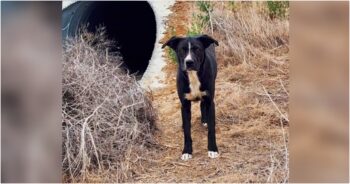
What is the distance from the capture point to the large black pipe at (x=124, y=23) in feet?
8.27

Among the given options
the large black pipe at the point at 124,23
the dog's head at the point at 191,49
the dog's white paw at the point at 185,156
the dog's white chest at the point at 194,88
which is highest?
the large black pipe at the point at 124,23

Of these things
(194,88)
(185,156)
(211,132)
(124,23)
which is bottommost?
(185,156)

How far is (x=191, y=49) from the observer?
239 cm

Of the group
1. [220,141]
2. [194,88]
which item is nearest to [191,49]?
[194,88]

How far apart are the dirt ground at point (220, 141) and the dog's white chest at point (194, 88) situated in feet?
0.12

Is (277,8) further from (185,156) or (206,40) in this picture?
(185,156)

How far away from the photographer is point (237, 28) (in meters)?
2.53

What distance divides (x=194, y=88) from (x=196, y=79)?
5 centimetres

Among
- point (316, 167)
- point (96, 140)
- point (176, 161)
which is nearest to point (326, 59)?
point (316, 167)

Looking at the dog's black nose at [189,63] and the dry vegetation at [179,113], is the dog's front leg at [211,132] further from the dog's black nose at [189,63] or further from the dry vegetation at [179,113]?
the dog's black nose at [189,63]

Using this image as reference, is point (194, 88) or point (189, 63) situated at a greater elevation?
point (189, 63)

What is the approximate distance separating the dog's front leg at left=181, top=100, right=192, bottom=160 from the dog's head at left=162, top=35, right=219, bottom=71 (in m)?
0.18

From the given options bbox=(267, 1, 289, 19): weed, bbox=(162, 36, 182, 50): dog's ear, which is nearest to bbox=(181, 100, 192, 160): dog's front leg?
bbox=(162, 36, 182, 50): dog's ear

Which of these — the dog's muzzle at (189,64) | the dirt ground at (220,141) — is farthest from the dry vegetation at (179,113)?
the dog's muzzle at (189,64)
